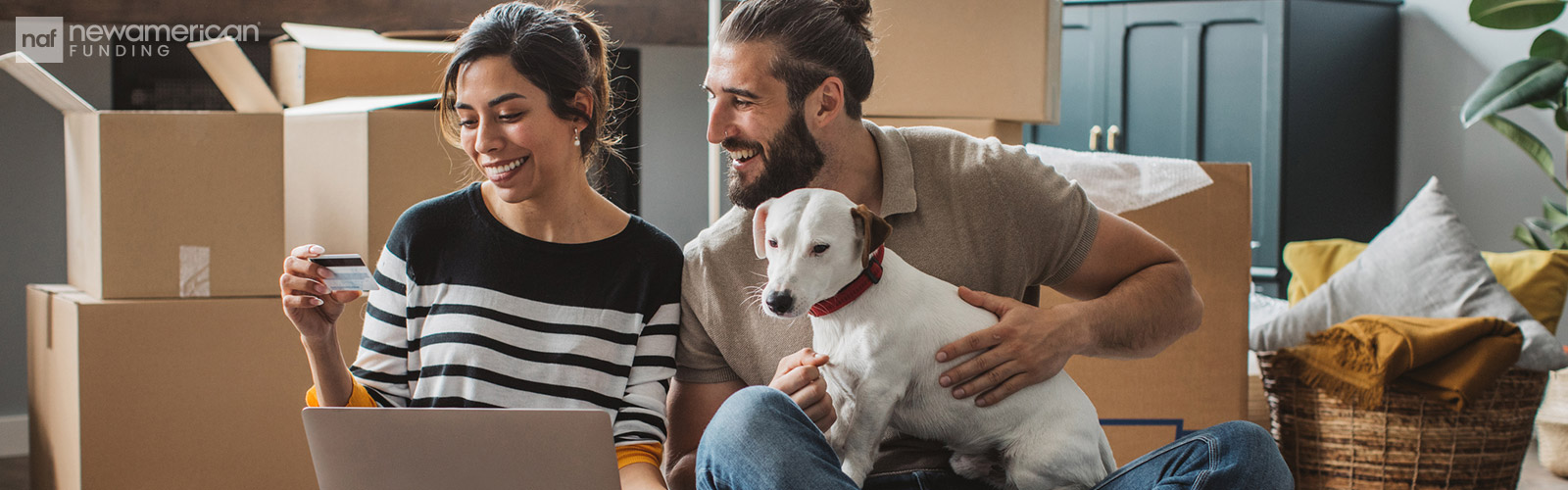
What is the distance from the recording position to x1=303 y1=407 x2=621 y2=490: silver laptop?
1000 millimetres

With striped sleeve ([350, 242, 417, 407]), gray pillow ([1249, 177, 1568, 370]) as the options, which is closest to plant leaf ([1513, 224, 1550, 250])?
gray pillow ([1249, 177, 1568, 370])

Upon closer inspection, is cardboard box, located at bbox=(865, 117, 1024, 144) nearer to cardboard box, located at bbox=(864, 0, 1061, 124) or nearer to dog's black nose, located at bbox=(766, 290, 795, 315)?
cardboard box, located at bbox=(864, 0, 1061, 124)

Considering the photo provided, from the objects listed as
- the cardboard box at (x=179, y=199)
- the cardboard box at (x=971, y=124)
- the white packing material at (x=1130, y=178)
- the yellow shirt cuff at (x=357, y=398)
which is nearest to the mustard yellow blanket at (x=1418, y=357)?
the white packing material at (x=1130, y=178)

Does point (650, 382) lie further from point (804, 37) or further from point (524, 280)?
point (804, 37)

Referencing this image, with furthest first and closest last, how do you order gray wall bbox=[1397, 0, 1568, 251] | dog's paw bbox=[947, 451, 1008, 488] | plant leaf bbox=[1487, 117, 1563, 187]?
1. gray wall bbox=[1397, 0, 1568, 251]
2. plant leaf bbox=[1487, 117, 1563, 187]
3. dog's paw bbox=[947, 451, 1008, 488]

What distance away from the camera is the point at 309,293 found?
118 centimetres

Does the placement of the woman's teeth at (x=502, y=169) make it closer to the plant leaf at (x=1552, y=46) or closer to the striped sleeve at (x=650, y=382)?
the striped sleeve at (x=650, y=382)

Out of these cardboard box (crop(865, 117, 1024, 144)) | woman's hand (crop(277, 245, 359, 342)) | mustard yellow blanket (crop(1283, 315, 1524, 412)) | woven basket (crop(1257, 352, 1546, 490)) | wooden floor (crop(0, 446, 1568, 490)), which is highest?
cardboard box (crop(865, 117, 1024, 144))

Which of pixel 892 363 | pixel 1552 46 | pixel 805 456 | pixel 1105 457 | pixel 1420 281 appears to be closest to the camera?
pixel 805 456

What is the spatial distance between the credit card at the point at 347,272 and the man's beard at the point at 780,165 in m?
0.42

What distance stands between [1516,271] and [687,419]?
8.16 feet

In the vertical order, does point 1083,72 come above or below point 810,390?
above

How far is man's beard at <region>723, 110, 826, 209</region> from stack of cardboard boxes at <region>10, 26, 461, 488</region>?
0.89 m

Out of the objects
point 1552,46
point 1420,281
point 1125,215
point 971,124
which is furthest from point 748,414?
point 1552,46
